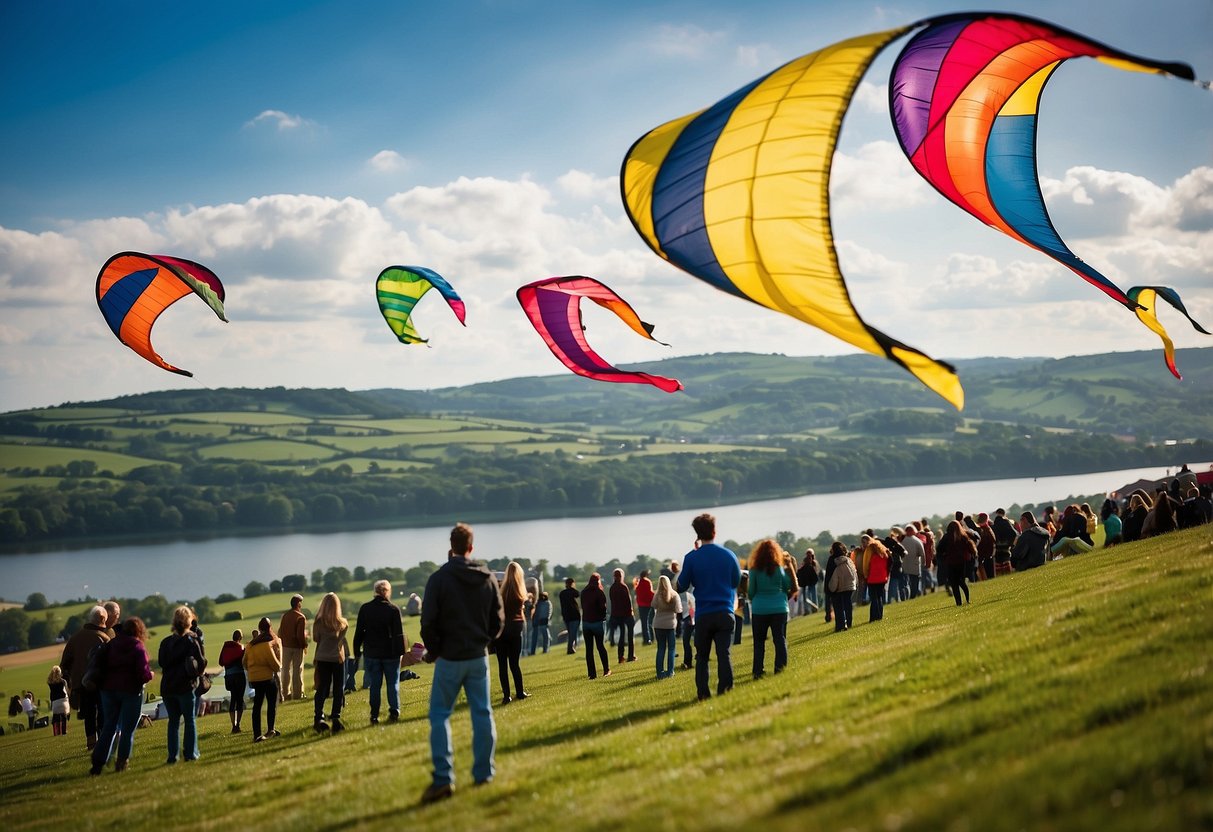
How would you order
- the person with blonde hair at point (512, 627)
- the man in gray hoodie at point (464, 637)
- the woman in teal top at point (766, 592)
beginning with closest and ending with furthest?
the man in gray hoodie at point (464, 637) → the woman in teal top at point (766, 592) → the person with blonde hair at point (512, 627)

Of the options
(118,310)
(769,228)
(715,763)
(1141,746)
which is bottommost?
(715,763)

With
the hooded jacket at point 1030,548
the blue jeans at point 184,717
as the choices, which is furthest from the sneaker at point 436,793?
the hooded jacket at point 1030,548

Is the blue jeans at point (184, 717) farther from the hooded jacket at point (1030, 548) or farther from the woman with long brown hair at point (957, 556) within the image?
the hooded jacket at point (1030, 548)

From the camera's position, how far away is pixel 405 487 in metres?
150

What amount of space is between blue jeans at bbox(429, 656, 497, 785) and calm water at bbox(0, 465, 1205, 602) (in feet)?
309

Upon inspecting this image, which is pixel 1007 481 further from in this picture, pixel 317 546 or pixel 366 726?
pixel 366 726

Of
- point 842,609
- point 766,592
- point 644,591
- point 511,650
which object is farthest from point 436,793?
point 644,591

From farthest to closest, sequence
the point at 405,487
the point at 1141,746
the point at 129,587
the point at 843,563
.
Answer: the point at 405,487 → the point at 129,587 → the point at 843,563 → the point at 1141,746

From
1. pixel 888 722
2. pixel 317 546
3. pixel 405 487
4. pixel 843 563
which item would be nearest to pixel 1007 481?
pixel 405 487

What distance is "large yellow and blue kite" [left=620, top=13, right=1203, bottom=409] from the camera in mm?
7867

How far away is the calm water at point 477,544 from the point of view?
A: 10512 cm

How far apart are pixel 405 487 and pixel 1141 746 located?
149652mm

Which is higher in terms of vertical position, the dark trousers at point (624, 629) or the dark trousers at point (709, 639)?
the dark trousers at point (709, 639)

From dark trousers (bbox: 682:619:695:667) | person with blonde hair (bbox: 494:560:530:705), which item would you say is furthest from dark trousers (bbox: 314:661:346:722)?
dark trousers (bbox: 682:619:695:667)
